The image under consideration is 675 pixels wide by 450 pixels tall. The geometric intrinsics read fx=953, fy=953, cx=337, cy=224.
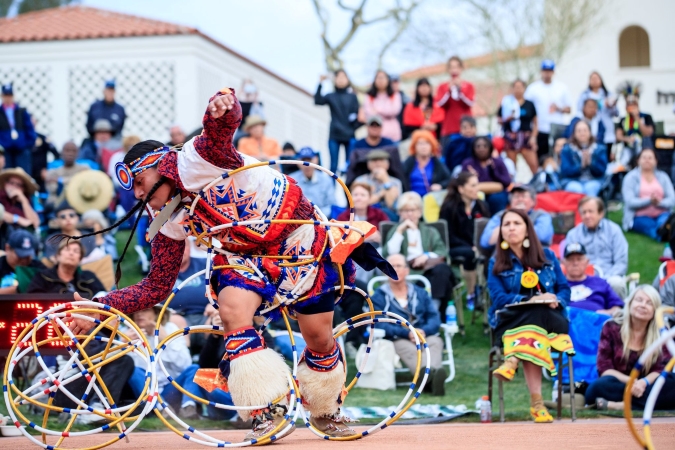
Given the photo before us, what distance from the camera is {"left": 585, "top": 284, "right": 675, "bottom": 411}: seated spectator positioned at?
8675mm

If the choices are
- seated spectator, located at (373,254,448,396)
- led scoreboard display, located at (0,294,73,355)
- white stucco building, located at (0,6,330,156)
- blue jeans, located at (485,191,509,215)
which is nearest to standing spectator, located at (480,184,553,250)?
blue jeans, located at (485,191,509,215)

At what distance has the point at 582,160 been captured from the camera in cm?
1521

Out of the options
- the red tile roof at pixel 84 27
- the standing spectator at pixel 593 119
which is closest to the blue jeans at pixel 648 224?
the standing spectator at pixel 593 119

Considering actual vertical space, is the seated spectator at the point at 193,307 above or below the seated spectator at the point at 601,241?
below

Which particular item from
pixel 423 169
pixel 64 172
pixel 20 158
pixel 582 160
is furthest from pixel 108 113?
pixel 582 160

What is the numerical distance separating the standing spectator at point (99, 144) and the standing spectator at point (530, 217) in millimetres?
7459

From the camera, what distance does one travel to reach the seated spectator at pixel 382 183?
43.3 ft

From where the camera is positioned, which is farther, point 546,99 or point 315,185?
point 546,99

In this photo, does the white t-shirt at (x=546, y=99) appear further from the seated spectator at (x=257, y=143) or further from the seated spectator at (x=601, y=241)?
the seated spectator at (x=601, y=241)

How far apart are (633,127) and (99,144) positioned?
9760 mm

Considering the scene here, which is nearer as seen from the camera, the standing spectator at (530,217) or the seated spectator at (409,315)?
the seated spectator at (409,315)

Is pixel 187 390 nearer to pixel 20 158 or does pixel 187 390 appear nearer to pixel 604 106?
pixel 20 158

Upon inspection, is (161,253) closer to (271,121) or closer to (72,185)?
(72,185)

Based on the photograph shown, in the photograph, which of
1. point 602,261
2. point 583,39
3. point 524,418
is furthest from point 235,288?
point 583,39
